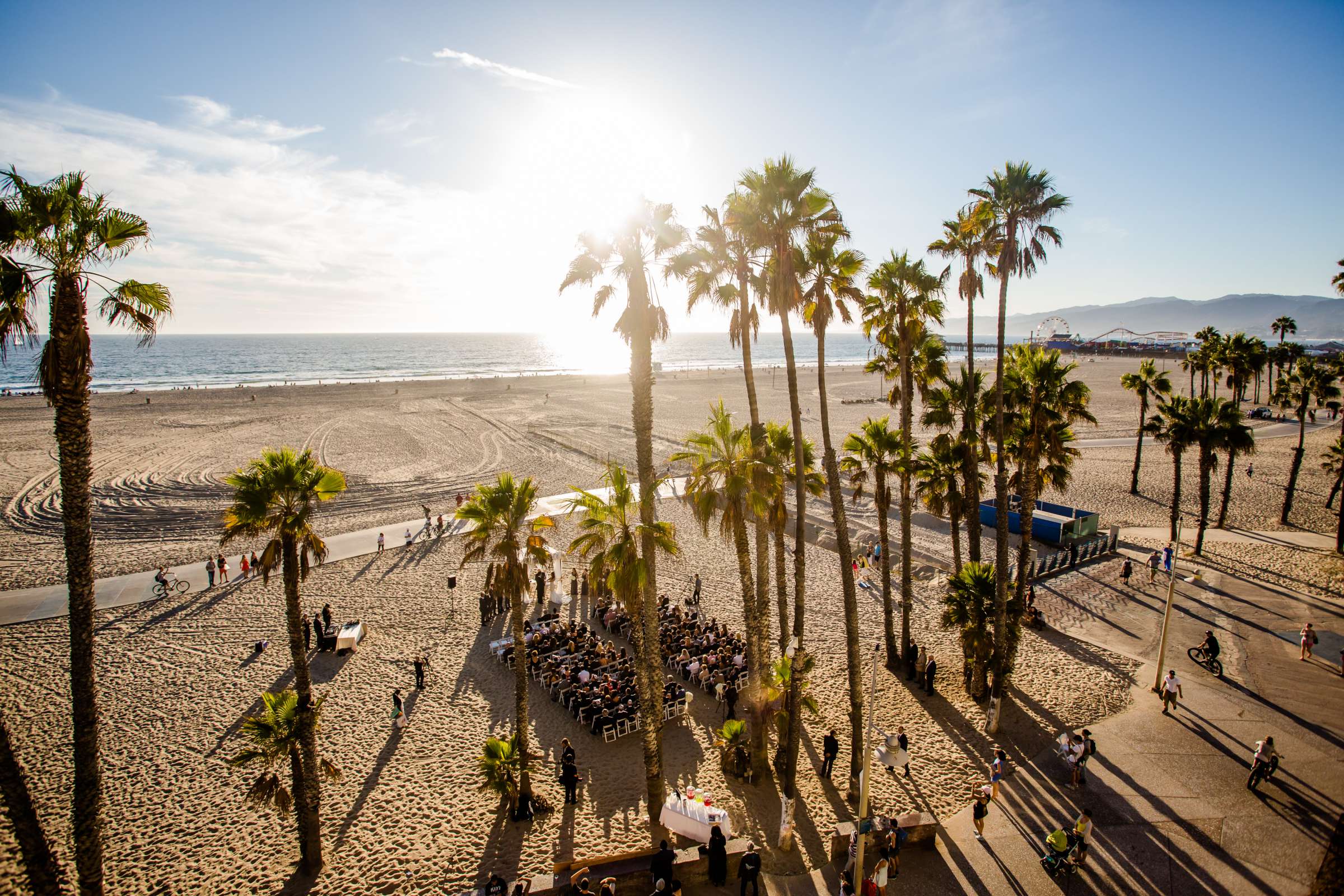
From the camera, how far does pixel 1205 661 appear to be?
1823 centimetres

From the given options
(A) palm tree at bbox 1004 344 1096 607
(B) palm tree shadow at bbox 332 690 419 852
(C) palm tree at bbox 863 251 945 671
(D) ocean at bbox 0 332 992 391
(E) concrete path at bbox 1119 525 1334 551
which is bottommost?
(B) palm tree shadow at bbox 332 690 419 852

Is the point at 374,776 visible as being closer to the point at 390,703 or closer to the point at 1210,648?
the point at 390,703

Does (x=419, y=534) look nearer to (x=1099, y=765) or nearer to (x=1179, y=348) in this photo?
(x=1099, y=765)

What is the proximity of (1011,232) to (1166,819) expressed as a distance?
43.7 ft

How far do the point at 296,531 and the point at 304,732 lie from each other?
12.0ft

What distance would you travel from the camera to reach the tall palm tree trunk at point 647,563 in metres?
11.3

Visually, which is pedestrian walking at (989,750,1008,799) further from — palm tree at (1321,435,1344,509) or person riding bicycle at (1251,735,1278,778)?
palm tree at (1321,435,1344,509)

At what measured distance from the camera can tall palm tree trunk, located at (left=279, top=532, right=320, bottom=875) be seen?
1087 centimetres

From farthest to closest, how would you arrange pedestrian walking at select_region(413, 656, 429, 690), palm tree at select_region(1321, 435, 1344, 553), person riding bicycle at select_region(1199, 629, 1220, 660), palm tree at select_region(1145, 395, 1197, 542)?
palm tree at select_region(1145, 395, 1197, 542), palm tree at select_region(1321, 435, 1344, 553), person riding bicycle at select_region(1199, 629, 1220, 660), pedestrian walking at select_region(413, 656, 429, 690)

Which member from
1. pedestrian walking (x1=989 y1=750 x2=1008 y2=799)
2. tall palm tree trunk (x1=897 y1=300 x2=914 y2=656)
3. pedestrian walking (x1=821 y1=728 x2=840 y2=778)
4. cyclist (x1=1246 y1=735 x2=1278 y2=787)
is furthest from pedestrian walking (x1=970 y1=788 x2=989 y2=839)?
tall palm tree trunk (x1=897 y1=300 x2=914 y2=656)

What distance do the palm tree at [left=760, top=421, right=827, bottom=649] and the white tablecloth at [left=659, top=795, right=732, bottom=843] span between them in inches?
148

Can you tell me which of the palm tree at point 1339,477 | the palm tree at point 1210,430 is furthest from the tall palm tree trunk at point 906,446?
the palm tree at point 1339,477

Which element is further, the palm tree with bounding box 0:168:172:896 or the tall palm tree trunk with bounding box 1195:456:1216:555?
the tall palm tree trunk with bounding box 1195:456:1216:555

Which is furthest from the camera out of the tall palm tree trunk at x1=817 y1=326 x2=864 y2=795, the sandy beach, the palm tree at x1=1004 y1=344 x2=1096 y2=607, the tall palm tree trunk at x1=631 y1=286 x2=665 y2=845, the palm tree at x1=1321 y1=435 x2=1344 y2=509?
the palm tree at x1=1321 y1=435 x2=1344 y2=509
